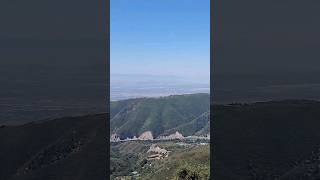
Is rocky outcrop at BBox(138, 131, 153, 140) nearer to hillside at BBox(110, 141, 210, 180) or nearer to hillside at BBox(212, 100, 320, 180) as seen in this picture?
hillside at BBox(110, 141, 210, 180)

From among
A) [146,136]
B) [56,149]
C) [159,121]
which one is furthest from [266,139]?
[159,121]

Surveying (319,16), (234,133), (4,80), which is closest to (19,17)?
(4,80)

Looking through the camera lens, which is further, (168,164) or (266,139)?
(168,164)

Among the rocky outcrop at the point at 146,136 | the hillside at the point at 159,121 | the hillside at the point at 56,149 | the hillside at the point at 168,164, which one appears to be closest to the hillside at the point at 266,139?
the hillside at the point at 56,149

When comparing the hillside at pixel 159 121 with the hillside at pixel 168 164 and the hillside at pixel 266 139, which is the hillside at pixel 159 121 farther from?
the hillside at pixel 266 139

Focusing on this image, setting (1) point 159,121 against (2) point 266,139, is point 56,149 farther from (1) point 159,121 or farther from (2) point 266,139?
(1) point 159,121

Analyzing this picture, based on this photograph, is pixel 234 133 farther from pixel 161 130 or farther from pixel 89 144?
pixel 161 130

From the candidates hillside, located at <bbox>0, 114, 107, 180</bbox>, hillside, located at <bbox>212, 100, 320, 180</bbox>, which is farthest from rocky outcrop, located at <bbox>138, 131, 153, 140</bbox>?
hillside, located at <bbox>0, 114, 107, 180</bbox>
